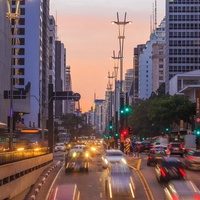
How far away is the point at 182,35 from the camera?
189125mm

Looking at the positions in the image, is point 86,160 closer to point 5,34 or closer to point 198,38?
point 5,34

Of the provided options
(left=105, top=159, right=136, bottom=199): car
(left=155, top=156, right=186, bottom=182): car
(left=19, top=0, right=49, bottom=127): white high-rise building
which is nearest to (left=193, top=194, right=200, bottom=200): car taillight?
(left=105, top=159, right=136, bottom=199): car

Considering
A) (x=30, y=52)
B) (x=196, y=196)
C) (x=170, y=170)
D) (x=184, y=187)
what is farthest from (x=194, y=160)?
(x=30, y=52)

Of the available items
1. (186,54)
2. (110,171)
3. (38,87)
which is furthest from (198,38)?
(110,171)

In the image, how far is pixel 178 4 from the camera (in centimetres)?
18888

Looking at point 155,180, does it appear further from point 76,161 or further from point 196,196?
point 196,196

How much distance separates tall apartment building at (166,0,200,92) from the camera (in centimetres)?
18850

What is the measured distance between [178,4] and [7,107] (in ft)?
370

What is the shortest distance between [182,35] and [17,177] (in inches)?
6444

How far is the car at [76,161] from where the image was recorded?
45.2 m

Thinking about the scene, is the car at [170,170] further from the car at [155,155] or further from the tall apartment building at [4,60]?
the tall apartment building at [4,60]

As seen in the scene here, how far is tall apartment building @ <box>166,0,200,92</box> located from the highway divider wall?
153 m

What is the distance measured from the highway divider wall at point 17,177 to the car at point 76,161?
5.11 meters

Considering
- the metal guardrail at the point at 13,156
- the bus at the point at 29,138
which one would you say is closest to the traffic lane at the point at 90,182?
the metal guardrail at the point at 13,156
